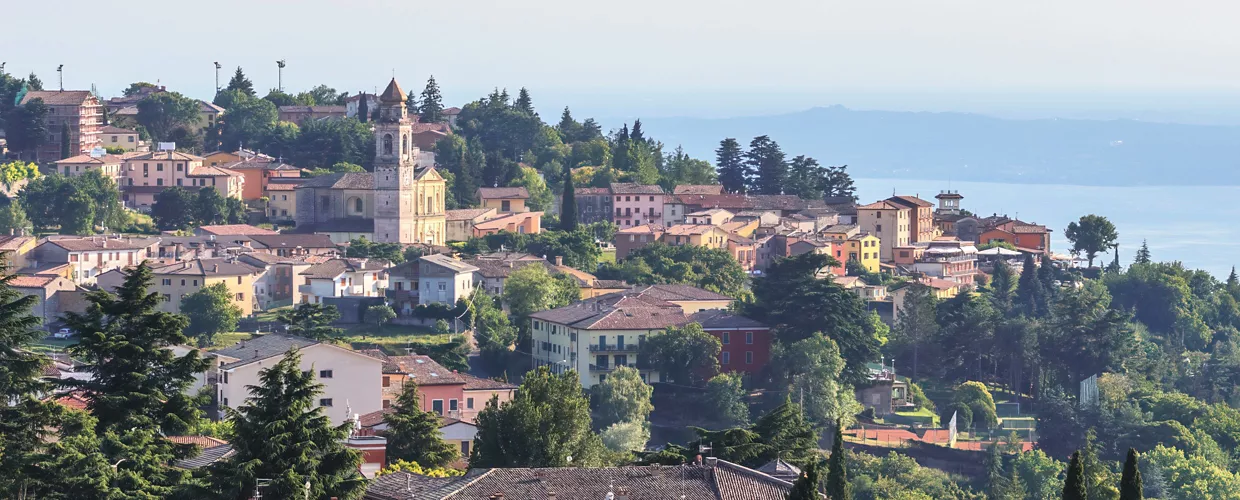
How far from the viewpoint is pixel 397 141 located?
287ft

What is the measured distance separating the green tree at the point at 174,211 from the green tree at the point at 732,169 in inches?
1075

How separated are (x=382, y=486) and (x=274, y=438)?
3514mm

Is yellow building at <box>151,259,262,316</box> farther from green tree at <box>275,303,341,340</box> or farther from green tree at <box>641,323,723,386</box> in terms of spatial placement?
green tree at <box>641,323,723,386</box>


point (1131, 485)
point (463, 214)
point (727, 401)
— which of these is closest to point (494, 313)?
point (727, 401)

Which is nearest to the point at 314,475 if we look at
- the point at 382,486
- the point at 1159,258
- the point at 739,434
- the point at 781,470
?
the point at 382,486

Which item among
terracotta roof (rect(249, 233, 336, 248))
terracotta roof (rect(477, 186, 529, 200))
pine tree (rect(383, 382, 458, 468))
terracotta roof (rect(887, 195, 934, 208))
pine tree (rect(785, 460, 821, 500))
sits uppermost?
terracotta roof (rect(477, 186, 529, 200))

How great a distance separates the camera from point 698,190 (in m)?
99.1

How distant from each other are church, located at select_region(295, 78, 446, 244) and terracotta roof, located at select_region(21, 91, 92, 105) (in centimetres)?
1279

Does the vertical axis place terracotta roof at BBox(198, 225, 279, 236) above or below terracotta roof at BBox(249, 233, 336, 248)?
above

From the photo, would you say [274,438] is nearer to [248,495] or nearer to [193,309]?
[248,495]

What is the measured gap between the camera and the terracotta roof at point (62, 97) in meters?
96.2

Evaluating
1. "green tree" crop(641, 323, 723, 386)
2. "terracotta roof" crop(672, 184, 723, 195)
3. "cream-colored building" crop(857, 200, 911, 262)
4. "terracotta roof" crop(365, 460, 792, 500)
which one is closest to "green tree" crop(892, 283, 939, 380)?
"green tree" crop(641, 323, 723, 386)

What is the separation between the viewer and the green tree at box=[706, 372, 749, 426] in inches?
2466

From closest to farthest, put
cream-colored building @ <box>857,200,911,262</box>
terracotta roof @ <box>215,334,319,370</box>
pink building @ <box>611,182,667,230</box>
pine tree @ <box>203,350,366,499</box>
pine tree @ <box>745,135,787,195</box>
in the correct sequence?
1. pine tree @ <box>203,350,366,499</box>
2. terracotta roof @ <box>215,334,319,370</box>
3. cream-colored building @ <box>857,200,911,262</box>
4. pink building @ <box>611,182,667,230</box>
5. pine tree @ <box>745,135,787,195</box>
